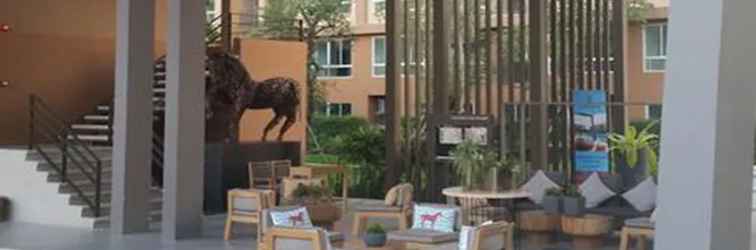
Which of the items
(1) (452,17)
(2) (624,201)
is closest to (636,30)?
(1) (452,17)

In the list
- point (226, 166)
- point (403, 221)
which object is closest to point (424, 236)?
point (403, 221)

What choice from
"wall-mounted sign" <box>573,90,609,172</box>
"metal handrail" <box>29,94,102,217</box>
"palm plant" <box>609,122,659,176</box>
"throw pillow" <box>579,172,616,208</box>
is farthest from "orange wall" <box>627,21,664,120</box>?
"metal handrail" <box>29,94,102,217</box>

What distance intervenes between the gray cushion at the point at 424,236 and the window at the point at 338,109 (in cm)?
2688

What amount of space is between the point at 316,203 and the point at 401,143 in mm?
5066

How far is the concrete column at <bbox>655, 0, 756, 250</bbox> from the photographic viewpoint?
5.20 metres

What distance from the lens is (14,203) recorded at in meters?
13.1

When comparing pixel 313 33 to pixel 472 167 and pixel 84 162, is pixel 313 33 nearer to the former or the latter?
pixel 84 162

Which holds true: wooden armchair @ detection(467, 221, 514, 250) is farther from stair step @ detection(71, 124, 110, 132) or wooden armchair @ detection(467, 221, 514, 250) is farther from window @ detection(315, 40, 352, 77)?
window @ detection(315, 40, 352, 77)

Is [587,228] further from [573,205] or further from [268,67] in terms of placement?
[268,67]

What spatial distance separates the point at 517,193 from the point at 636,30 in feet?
68.7

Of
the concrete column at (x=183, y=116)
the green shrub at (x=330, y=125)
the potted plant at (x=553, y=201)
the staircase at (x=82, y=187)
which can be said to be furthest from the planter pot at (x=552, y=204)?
the green shrub at (x=330, y=125)

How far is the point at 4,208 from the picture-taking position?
1305cm

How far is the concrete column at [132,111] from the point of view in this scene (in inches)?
448

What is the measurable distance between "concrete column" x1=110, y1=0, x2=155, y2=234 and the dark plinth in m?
2.09
